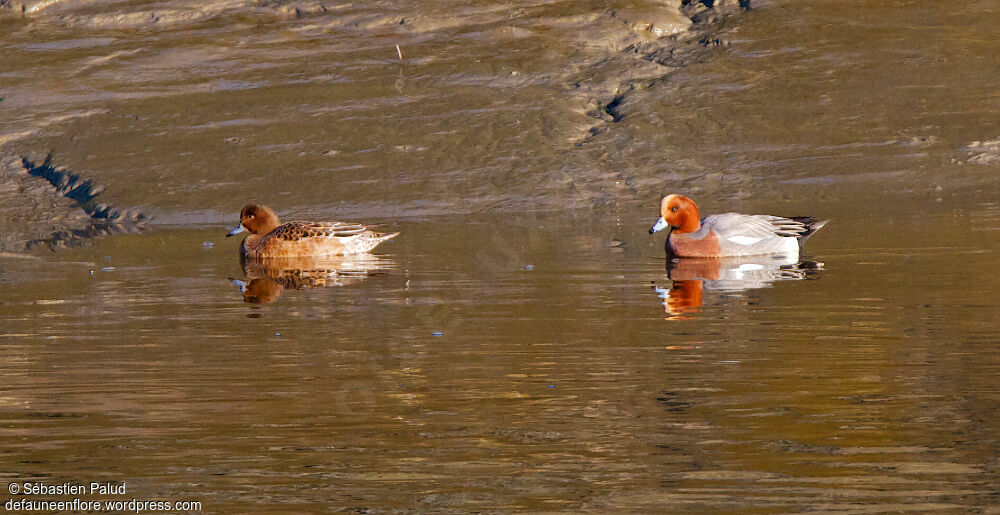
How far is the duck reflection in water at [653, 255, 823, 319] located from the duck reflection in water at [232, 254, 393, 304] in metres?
2.69

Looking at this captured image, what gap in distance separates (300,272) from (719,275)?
3.96m

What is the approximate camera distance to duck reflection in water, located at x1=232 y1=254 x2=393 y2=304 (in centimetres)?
1180

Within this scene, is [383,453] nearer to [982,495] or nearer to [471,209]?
[982,495]

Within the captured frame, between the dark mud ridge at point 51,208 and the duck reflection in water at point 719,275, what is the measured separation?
805 centimetres

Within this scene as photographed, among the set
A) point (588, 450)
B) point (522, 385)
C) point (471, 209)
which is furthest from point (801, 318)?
point (471, 209)

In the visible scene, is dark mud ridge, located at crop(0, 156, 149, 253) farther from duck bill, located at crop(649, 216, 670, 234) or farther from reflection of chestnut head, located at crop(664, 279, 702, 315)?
reflection of chestnut head, located at crop(664, 279, 702, 315)

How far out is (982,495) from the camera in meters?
5.03

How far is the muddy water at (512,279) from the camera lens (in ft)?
18.7

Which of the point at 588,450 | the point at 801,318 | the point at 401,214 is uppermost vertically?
the point at 588,450

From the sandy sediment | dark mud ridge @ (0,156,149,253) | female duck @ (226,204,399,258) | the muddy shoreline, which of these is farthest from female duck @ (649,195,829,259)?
dark mud ridge @ (0,156,149,253)

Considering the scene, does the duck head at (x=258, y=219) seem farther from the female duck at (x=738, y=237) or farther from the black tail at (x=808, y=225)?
the black tail at (x=808, y=225)

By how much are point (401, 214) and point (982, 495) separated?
1386 centimetres

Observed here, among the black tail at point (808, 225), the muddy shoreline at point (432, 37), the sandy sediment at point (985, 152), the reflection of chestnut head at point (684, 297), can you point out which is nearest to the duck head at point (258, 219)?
the muddy shoreline at point (432, 37)

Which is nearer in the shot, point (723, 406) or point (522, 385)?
point (723, 406)
